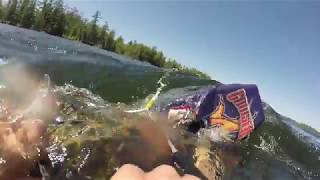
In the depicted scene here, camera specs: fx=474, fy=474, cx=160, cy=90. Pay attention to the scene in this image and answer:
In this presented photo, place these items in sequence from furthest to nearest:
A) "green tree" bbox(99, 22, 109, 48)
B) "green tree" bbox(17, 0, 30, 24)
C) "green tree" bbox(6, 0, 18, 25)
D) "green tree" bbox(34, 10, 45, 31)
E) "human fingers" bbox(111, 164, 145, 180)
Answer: "green tree" bbox(99, 22, 109, 48) → "green tree" bbox(17, 0, 30, 24) → "green tree" bbox(34, 10, 45, 31) → "green tree" bbox(6, 0, 18, 25) → "human fingers" bbox(111, 164, 145, 180)

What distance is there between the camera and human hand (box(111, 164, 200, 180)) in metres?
3.21

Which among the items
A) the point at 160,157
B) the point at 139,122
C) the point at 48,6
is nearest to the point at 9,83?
the point at 139,122

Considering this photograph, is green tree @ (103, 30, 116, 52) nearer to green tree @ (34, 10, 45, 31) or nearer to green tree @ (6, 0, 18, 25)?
green tree @ (34, 10, 45, 31)

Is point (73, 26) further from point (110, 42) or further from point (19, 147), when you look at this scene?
point (19, 147)

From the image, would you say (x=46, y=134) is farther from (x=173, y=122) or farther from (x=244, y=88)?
(x=244, y=88)

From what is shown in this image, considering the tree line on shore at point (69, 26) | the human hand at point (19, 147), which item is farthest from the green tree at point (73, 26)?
the human hand at point (19, 147)

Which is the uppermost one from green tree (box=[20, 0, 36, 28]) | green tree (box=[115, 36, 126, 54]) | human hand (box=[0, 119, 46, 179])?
human hand (box=[0, 119, 46, 179])

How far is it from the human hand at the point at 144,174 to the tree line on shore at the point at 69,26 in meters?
65.6

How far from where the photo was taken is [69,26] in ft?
283

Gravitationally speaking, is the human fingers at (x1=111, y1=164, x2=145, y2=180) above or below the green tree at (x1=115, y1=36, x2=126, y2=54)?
above

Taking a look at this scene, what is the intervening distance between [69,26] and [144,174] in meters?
85.5

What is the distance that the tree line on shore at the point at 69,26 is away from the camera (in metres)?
77.9

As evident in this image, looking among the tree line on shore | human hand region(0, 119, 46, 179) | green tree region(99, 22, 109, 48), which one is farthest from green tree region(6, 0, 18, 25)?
human hand region(0, 119, 46, 179)

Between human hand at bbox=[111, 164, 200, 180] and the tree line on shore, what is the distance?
2582 inches
